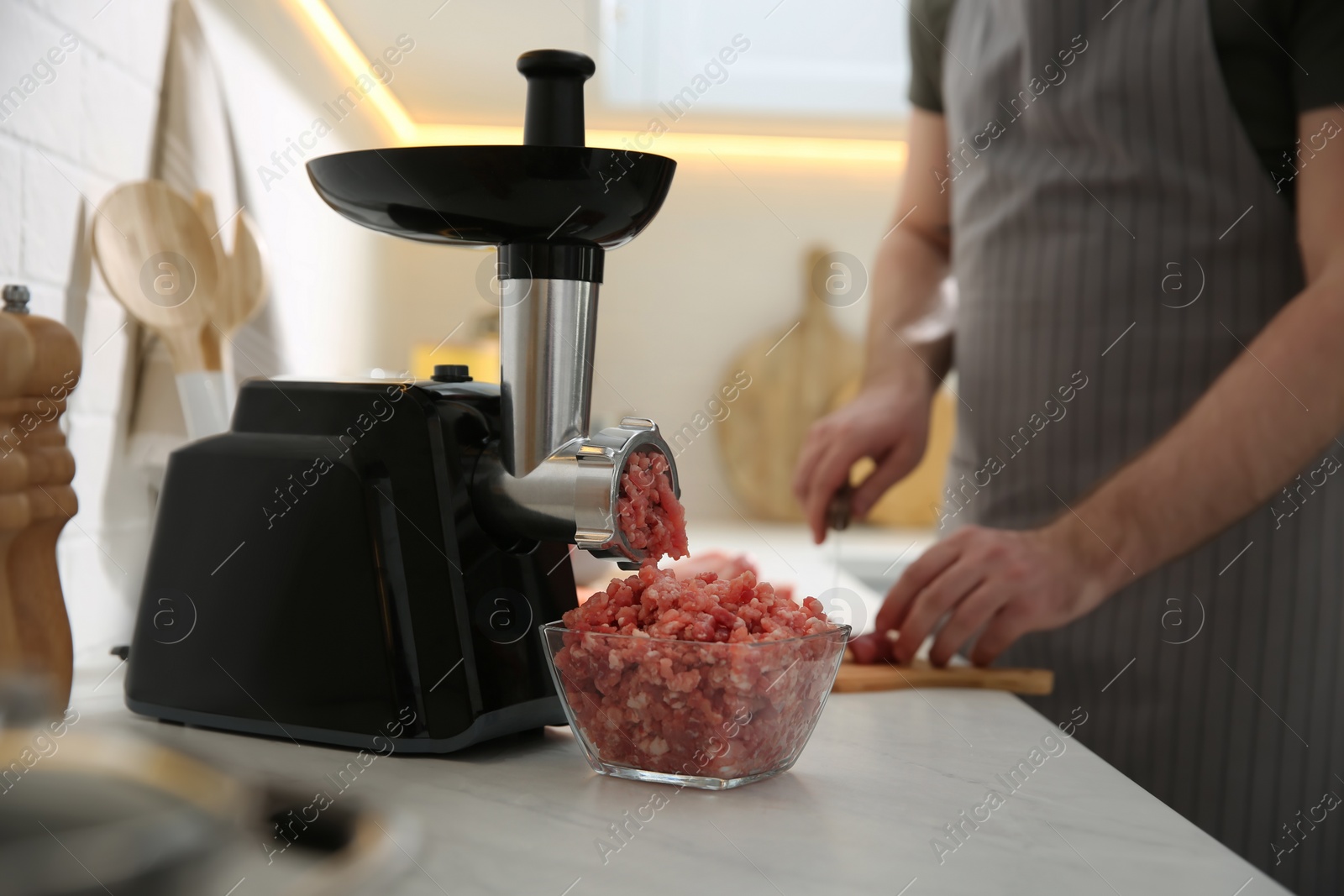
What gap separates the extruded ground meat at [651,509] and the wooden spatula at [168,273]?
1.64ft

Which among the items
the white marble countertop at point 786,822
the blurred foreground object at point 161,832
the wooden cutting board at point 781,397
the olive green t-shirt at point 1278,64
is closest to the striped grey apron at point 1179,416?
the olive green t-shirt at point 1278,64

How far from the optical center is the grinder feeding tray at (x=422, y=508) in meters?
0.52

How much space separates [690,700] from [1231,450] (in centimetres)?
52

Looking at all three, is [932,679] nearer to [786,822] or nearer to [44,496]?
[786,822]

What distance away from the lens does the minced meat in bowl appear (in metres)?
0.48

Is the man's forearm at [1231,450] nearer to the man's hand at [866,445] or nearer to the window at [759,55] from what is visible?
the man's hand at [866,445]

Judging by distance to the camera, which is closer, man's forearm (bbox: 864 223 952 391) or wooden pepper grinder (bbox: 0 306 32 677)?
wooden pepper grinder (bbox: 0 306 32 677)

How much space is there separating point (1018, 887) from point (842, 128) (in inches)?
97.4

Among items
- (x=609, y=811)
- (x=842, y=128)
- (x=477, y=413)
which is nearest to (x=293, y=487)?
(x=477, y=413)

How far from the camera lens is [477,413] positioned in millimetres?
570

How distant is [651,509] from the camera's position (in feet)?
1.77

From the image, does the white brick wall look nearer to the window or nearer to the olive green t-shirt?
the olive green t-shirt

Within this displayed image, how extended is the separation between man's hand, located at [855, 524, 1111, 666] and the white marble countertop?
14 cm

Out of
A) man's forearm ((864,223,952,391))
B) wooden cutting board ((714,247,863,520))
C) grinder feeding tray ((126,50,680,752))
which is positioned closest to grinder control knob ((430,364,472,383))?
grinder feeding tray ((126,50,680,752))
